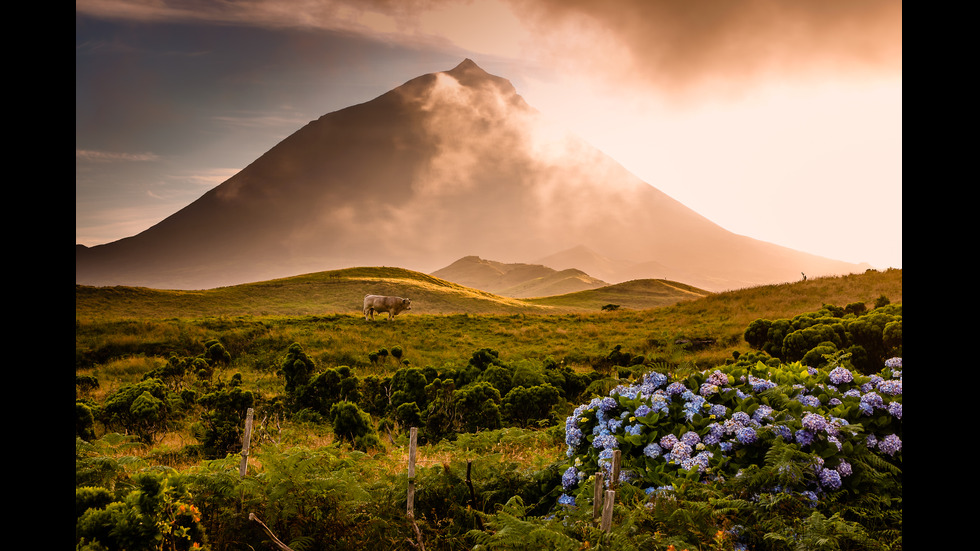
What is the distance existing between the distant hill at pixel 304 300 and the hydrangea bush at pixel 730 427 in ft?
128

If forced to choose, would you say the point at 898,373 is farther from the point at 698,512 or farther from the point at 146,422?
the point at 146,422

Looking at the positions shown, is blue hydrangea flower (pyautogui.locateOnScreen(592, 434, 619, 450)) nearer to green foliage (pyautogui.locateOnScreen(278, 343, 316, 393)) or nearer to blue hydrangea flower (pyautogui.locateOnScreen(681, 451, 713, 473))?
blue hydrangea flower (pyautogui.locateOnScreen(681, 451, 713, 473))

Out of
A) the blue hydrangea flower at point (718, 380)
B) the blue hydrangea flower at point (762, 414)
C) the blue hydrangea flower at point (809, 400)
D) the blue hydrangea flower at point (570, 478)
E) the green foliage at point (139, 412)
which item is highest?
the blue hydrangea flower at point (718, 380)

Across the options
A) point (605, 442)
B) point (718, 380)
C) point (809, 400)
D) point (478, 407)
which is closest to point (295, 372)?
point (478, 407)

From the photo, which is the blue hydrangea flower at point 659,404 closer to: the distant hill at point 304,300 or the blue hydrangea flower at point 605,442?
the blue hydrangea flower at point 605,442

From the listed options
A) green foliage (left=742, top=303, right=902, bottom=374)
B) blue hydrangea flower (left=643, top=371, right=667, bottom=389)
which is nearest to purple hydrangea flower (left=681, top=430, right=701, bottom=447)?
blue hydrangea flower (left=643, top=371, right=667, bottom=389)

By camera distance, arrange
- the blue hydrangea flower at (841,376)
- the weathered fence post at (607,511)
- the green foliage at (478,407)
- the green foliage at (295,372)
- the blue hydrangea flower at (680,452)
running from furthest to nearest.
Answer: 1. the green foliage at (295,372)
2. the green foliage at (478,407)
3. the blue hydrangea flower at (841,376)
4. the blue hydrangea flower at (680,452)
5. the weathered fence post at (607,511)

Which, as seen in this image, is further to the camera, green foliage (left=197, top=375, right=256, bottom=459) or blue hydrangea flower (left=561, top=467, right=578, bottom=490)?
green foliage (left=197, top=375, right=256, bottom=459)

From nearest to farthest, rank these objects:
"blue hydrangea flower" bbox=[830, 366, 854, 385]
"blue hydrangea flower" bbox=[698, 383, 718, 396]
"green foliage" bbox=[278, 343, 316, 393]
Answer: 1. "blue hydrangea flower" bbox=[698, 383, 718, 396]
2. "blue hydrangea flower" bbox=[830, 366, 854, 385]
3. "green foliage" bbox=[278, 343, 316, 393]

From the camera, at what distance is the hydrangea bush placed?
17.5 ft

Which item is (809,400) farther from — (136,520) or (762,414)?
(136,520)

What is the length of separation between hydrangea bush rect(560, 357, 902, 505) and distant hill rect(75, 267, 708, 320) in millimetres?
39144

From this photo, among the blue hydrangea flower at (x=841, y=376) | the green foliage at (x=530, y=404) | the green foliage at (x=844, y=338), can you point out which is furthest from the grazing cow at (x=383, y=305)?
the blue hydrangea flower at (x=841, y=376)

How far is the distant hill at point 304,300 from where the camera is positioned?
4697 cm
